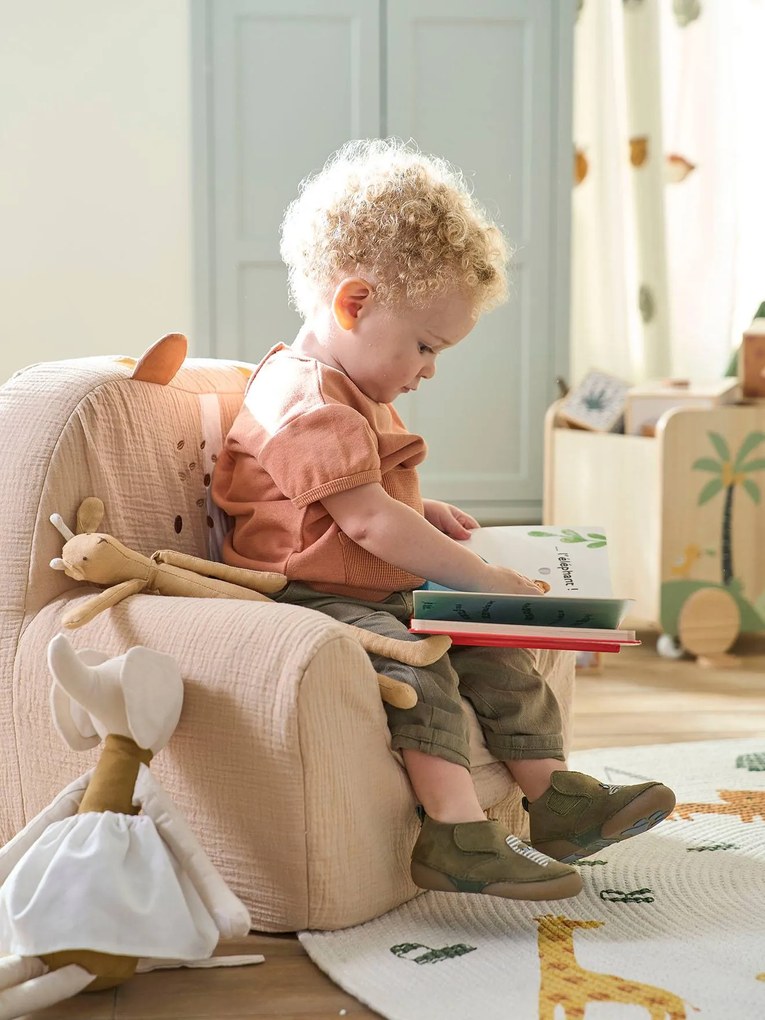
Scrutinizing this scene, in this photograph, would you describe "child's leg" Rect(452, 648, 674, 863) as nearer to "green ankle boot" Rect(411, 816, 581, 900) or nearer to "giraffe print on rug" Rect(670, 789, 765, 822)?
"green ankle boot" Rect(411, 816, 581, 900)

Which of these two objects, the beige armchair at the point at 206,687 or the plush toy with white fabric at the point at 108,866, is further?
the beige armchair at the point at 206,687

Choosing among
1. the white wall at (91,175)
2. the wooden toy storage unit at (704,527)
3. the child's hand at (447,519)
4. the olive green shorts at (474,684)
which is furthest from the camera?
the white wall at (91,175)

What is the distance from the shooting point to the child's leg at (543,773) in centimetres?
129

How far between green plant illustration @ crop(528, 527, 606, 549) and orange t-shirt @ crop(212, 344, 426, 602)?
15 centimetres

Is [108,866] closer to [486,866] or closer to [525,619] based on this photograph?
[486,866]

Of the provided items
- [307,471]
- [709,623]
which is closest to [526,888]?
[307,471]

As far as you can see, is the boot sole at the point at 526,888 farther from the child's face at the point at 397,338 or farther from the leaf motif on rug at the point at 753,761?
the leaf motif on rug at the point at 753,761

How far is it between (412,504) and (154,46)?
2.19 metres

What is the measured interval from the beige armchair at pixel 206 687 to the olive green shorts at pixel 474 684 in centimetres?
4

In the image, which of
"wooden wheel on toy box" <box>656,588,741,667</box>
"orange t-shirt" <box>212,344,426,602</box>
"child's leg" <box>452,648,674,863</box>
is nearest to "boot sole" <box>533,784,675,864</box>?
"child's leg" <box>452,648,674,863</box>

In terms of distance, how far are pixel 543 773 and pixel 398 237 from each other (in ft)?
2.03

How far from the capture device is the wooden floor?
3.50ft

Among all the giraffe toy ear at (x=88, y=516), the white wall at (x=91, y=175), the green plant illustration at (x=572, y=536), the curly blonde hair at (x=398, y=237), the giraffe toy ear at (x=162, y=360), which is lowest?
the green plant illustration at (x=572, y=536)

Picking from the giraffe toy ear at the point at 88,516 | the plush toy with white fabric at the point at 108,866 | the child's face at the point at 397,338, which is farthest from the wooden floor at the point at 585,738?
the child's face at the point at 397,338
